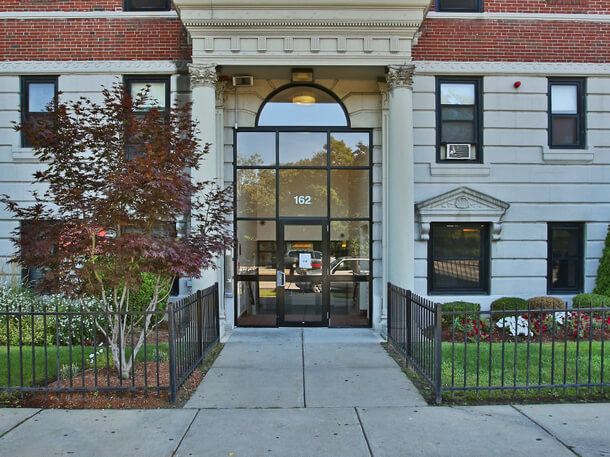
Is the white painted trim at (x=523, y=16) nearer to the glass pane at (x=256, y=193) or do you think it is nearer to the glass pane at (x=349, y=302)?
the glass pane at (x=256, y=193)

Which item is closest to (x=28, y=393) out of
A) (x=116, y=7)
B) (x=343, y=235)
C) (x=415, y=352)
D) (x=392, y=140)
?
(x=415, y=352)

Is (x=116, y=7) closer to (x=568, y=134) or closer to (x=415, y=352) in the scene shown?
(x=415, y=352)

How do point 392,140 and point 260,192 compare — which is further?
point 260,192

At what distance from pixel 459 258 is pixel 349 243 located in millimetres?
2595

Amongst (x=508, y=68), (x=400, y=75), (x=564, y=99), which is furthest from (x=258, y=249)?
(x=564, y=99)

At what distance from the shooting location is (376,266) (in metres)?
10.1

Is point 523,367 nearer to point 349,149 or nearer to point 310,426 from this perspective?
point 310,426

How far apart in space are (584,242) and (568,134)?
254cm

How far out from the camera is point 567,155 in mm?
10188

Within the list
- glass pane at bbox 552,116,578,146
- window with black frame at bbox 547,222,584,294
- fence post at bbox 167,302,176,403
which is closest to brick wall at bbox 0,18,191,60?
fence post at bbox 167,302,176,403

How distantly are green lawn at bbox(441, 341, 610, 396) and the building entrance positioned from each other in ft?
9.23

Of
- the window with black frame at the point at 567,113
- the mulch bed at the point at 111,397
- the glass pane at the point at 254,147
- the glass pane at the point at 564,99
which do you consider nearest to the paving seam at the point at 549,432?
the mulch bed at the point at 111,397

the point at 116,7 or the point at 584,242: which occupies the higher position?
the point at 116,7

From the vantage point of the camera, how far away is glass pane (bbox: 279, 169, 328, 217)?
398 inches
